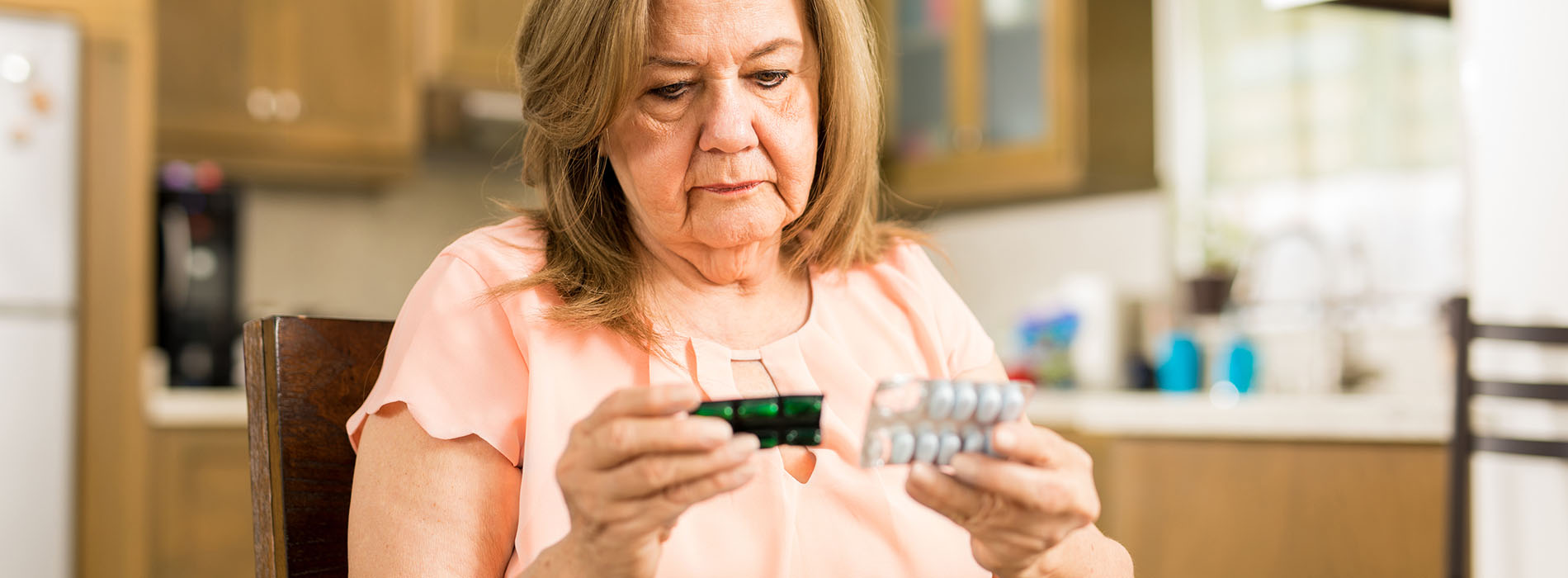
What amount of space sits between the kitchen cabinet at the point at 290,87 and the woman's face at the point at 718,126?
96.4 inches

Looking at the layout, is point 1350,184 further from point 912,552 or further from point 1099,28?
point 912,552

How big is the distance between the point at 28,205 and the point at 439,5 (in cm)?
117

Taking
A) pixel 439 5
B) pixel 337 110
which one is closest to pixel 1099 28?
pixel 439 5

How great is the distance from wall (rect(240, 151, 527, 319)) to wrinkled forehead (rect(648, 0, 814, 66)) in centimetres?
251

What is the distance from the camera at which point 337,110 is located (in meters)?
3.30

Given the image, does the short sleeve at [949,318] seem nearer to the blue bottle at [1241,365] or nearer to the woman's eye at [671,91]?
the woman's eye at [671,91]

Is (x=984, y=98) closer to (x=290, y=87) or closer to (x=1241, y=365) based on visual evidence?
(x=1241, y=365)

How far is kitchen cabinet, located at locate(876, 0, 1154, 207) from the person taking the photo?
2.98m

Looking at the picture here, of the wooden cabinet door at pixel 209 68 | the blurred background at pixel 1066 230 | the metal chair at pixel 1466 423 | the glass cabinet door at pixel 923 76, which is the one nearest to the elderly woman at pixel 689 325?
the metal chair at pixel 1466 423

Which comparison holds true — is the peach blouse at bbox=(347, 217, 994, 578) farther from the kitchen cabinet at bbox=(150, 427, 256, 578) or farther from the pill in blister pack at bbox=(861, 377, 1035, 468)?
the kitchen cabinet at bbox=(150, 427, 256, 578)

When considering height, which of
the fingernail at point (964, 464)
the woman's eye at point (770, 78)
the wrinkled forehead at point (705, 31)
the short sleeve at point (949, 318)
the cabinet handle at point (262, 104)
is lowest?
the fingernail at point (964, 464)

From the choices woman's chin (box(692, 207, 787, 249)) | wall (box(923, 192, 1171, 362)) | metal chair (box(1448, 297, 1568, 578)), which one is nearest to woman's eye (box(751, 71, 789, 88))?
woman's chin (box(692, 207, 787, 249))

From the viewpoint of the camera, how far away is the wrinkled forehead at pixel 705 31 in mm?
1012

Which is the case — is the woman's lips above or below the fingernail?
above
